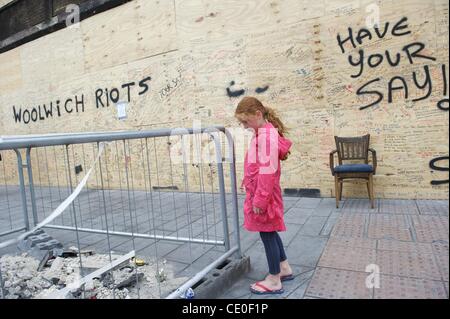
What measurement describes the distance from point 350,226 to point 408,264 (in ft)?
3.91

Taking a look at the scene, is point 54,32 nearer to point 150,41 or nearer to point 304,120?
point 150,41

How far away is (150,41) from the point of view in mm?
7547

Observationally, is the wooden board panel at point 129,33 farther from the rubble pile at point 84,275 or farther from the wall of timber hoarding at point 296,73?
the rubble pile at point 84,275

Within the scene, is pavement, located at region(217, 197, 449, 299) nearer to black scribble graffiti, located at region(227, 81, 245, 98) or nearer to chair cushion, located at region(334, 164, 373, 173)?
chair cushion, located at region(334, 164, 373, 173)

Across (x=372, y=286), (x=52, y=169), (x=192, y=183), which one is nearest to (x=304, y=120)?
(x=192, y=183)

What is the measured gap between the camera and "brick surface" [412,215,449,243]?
3604 millimetres

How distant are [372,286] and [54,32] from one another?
32.2ft

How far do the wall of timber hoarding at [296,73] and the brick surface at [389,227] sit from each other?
723mm

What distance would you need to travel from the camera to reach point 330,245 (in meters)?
3.67

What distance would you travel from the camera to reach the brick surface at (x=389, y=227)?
Result: 377cm

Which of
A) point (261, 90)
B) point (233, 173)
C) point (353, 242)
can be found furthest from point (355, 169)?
point (233, 173)

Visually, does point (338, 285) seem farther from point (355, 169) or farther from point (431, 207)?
point (431, 207)

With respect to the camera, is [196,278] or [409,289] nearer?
[409,289]
